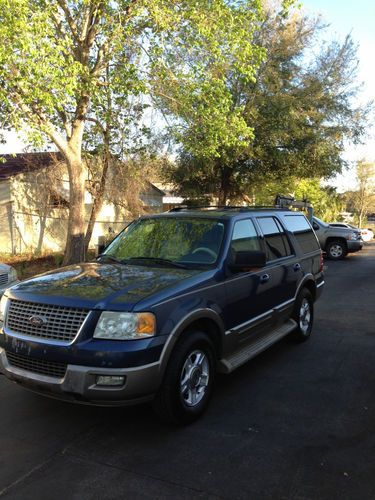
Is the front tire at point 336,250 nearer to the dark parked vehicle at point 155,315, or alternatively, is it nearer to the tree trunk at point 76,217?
the tree trunk at point 76,217

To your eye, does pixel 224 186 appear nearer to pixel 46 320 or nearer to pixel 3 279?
pixel 3 279

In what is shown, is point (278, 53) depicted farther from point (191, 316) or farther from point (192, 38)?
point (191, 316)

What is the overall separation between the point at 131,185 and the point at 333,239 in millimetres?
8211

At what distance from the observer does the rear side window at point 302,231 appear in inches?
240

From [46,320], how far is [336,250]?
633 inches

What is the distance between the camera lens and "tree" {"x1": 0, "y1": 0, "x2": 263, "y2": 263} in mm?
9508

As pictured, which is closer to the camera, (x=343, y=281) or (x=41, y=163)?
(x=343, y=281)

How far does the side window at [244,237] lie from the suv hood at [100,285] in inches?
28.8

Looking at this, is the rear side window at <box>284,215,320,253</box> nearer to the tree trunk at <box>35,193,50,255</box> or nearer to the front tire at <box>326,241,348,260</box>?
the front tire at <box>326,241,348,260</box>

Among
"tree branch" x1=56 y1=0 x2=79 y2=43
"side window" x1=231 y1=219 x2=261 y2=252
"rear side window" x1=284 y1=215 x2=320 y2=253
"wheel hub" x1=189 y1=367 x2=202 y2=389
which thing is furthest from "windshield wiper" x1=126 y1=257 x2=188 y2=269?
"tree branch" x1=56 y1=0 x2=79 y2=43

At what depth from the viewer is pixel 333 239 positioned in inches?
707

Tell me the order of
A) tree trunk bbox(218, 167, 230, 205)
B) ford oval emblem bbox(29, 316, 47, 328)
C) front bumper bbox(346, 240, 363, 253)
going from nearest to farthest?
ford oval emblem bbox(29, 316, 47, 328)
front bumper bbox(346, 240, 363, 253)
tree trunk bbox(218, 167, 230, 205)

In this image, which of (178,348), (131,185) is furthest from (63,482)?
(131,185)

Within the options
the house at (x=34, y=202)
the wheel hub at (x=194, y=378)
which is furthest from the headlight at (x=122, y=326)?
the house at (x=34, y=202)
